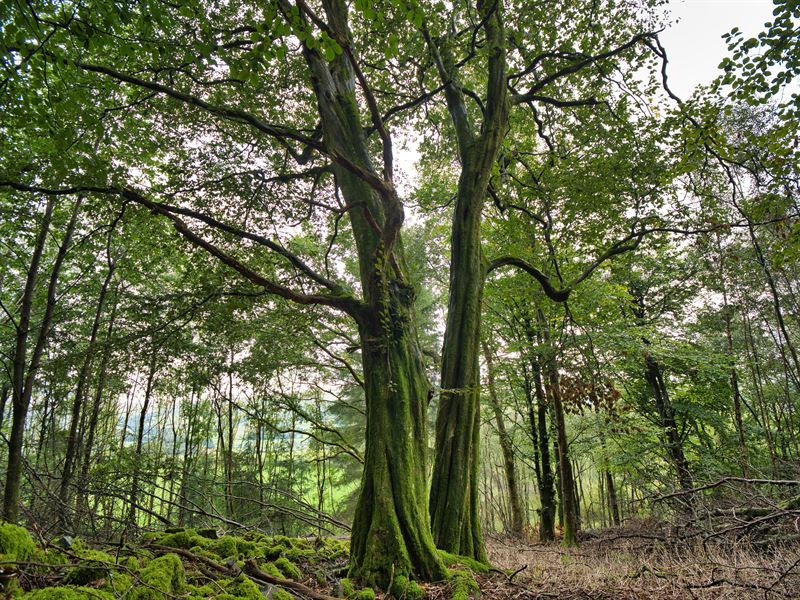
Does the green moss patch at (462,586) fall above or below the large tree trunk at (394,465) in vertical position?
below

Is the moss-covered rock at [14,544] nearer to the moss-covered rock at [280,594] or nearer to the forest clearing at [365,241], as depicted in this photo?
the forest clearing at [365,241]

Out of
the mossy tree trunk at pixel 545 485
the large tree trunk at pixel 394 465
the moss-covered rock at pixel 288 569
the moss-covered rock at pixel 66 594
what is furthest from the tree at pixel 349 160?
the mossy tree trunk at pixel 545 485

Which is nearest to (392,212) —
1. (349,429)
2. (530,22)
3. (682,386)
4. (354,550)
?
(354,550)

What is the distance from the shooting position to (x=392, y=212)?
365 cm

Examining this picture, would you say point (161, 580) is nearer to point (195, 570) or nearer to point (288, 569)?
point (195, 570)

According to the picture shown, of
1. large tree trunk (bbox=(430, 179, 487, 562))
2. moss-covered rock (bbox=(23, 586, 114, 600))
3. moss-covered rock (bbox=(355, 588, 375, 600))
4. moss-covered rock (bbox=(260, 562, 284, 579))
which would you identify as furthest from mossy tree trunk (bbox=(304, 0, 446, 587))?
moss-covered rock (bbox=(23, 586, 114, 600))

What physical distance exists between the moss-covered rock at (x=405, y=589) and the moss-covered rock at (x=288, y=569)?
2.88 ft

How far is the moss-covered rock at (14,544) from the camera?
1.81 metres

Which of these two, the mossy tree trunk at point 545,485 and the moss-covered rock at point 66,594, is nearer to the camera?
the moss-covered rock at point 66,594

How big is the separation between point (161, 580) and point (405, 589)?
6.43ft

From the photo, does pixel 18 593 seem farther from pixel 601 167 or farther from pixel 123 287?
pixel 123 287

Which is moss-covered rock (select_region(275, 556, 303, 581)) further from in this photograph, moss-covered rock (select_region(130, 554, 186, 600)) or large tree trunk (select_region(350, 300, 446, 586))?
moss-covered rock (select_region(130, 554, 186, 600))

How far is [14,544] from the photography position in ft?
6.18

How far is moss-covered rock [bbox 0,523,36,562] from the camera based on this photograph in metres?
1.81
